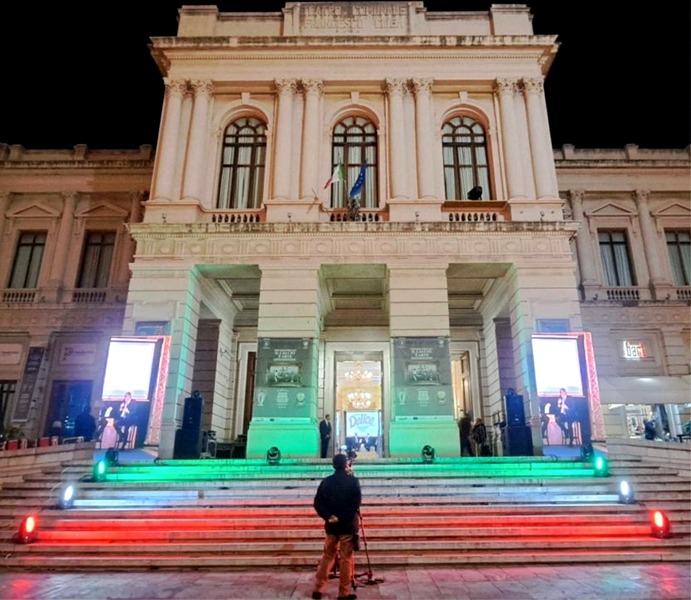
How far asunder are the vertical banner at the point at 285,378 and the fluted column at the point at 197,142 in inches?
234

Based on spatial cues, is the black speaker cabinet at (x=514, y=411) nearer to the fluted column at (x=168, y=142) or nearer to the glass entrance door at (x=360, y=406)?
the glass entrance door at (x=360, y=406)

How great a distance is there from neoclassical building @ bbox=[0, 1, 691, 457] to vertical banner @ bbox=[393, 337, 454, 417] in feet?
0.20

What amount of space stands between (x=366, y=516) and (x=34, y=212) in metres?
22.5

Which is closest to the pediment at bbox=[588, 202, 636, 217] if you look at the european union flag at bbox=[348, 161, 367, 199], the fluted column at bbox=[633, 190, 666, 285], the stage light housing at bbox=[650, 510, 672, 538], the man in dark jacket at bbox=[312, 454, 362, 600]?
the fluted column at bbox=[633, 190, 666, 285]

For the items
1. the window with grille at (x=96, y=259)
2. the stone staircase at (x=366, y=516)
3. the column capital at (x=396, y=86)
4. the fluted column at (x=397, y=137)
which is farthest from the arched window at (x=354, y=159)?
the window with grille at (x=96, y=259)

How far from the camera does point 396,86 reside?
18.4 metres

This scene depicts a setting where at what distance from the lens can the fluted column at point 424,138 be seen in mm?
17172

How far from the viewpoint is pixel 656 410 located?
20891 mm

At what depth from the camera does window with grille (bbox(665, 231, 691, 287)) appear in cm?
2295

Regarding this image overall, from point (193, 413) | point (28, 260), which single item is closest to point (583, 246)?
point (193, 413)

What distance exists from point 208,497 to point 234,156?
41.6 ft

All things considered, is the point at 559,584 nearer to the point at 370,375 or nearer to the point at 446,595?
the point at 446,595

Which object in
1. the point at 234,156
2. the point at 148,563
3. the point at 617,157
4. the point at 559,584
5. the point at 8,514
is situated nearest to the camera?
the point at 559,584

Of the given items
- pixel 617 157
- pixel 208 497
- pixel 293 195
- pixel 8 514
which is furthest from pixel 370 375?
pixel 617 157
